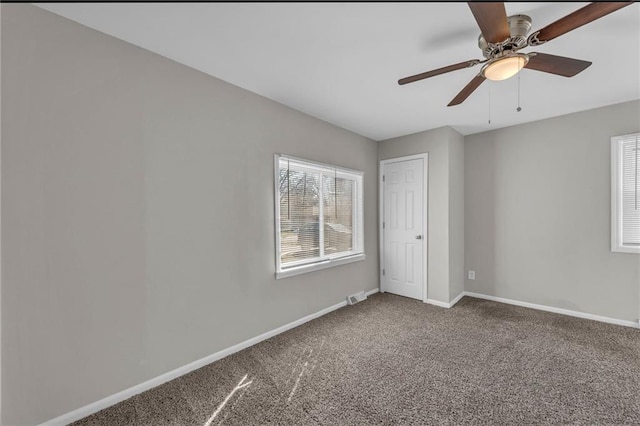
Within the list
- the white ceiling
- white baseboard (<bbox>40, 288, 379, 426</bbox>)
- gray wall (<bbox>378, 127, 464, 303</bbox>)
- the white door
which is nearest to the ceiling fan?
the white ceiling

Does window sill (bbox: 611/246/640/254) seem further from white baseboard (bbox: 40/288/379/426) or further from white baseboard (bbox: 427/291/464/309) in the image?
white baseboard (bbox: 40/288/379/426)

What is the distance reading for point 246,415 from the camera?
1.71 metres

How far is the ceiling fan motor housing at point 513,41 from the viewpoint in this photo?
1.50 m

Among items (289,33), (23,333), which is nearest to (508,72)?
(289,33)

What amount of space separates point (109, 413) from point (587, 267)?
4.66 meters

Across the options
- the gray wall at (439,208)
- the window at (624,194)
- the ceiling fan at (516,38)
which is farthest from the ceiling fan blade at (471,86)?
the window at (624,194)

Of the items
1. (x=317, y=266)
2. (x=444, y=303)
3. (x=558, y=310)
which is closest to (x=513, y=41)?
(x=317, y=266)

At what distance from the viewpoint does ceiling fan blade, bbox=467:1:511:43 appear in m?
1.21

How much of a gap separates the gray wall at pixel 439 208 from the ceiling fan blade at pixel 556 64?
1.86m

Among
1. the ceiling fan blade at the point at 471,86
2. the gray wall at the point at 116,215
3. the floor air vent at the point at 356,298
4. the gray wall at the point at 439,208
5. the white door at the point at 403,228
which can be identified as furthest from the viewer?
the white door at the point at 403,228

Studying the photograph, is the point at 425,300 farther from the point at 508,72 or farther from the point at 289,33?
the point at 289,33

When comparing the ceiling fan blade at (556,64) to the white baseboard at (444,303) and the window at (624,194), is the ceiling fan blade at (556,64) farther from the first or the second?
the white baseboard at (444,303)

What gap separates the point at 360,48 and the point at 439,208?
2.41 metres

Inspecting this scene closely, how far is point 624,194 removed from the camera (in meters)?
2.92
